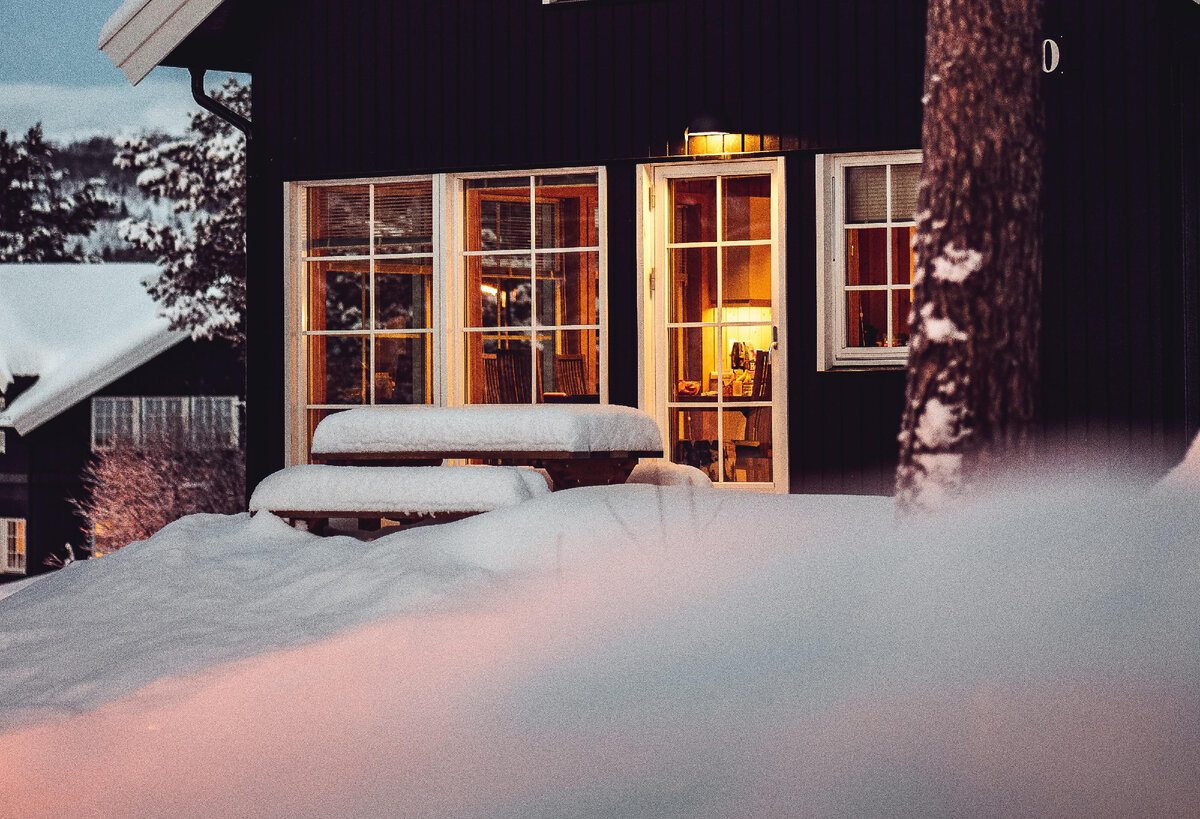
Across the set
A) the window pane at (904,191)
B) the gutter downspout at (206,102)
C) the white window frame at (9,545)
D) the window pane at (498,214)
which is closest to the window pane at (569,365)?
the window pane at (498,214)

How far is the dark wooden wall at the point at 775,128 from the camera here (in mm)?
7047

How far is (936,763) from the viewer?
3.09m

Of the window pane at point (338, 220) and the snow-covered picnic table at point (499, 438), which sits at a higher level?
the window pane at point (338, 220)

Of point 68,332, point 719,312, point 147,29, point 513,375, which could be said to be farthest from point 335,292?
point 68,332

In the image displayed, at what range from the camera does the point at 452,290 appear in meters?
8.13

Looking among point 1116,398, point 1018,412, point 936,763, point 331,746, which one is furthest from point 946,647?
point 1116,398

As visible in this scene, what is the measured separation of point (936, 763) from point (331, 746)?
1515mm

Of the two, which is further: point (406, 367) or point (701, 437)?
point (406, 367)

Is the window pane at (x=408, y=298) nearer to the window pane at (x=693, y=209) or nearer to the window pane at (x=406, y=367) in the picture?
the window pane at (x=406, y=367)

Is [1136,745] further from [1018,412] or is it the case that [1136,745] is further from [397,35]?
[397,35]

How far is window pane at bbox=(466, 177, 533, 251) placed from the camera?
8062 mm

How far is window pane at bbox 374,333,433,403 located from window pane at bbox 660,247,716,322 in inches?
59.2

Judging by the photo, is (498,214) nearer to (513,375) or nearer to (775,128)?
(513,375)

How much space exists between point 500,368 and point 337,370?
103 cm
